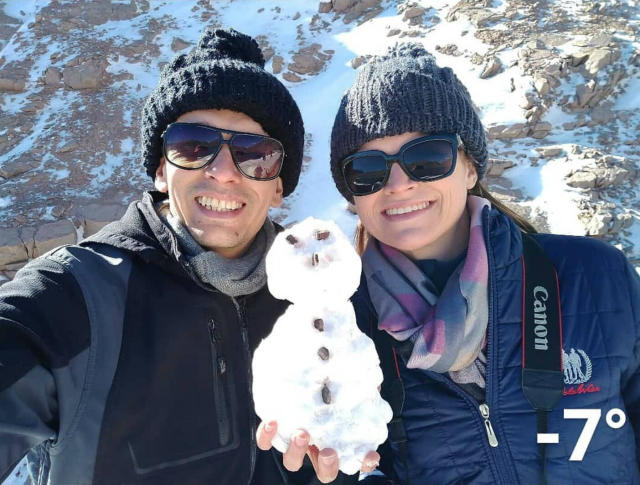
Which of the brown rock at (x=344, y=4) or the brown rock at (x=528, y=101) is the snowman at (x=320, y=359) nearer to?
the brown rock at (x=528, y=101)

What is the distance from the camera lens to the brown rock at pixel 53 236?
695 cm

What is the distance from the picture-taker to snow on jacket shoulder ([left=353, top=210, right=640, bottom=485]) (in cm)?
165

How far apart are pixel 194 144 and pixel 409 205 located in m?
0.97

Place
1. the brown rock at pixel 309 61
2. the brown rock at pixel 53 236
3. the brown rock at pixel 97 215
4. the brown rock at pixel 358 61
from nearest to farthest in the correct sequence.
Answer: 1. the brown rock at pixel 53 236
2. the brown rock at pixel 97 215
3. the brown rock at pixel 358 61
4. the brown rock at pixel 309 61

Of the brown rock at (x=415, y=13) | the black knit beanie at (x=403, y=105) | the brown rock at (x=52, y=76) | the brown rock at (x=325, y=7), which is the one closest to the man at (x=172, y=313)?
the black knit beanie at (x=403, y=105)

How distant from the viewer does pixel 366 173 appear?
1.92m

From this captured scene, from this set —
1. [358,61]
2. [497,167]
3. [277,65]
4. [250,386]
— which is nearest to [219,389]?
[250,386]

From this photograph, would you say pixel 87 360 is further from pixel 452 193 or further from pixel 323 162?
pixel 323 162

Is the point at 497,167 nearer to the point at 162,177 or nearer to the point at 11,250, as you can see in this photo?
the point at 162,177

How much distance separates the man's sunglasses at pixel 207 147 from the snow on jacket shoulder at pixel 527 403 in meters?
0.95

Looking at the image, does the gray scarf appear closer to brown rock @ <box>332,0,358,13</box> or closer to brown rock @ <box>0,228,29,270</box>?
brown rock @ <box>0,228,29,270</box>

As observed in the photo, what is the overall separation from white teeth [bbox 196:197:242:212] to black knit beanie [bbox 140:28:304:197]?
1.34ft

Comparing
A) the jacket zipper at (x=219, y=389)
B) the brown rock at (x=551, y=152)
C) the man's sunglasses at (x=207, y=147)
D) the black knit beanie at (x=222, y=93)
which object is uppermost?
the black knit beanie at (x=222, y=93)

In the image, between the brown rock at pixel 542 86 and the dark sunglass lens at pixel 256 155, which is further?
the brown rock at pixel 542 86
